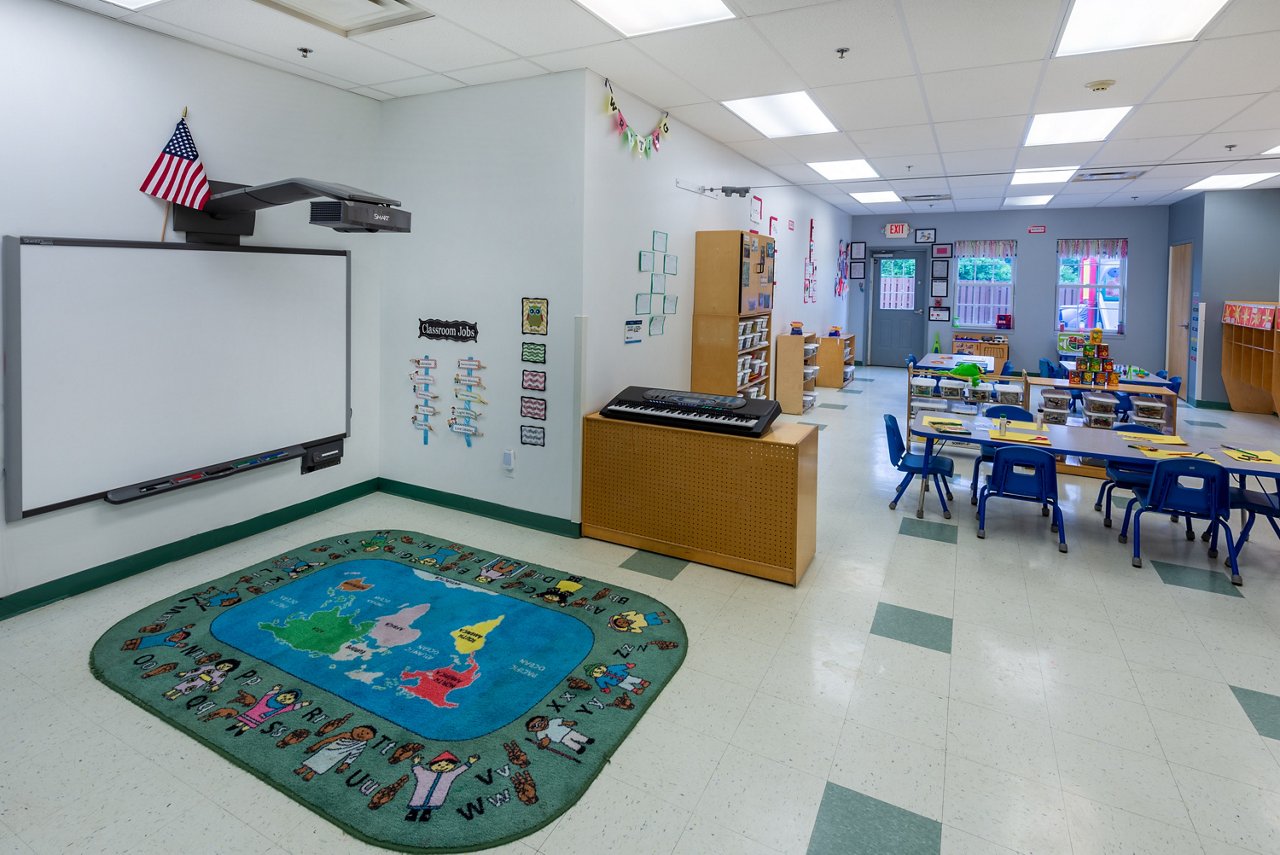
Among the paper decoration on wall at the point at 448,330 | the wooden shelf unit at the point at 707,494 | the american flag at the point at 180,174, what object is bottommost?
the wooden shelf unit at the point at 707,494

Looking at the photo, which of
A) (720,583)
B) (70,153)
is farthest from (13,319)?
(720,583)

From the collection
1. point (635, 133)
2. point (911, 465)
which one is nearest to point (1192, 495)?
point (911, 465)

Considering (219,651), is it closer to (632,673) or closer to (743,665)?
(632,673)

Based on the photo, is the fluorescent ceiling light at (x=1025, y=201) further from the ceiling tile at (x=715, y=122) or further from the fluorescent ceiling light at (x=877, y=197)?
the ceiling tile at (x=715, y=122)

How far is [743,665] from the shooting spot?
3340 millimetres

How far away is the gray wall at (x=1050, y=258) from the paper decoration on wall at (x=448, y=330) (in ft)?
36.2

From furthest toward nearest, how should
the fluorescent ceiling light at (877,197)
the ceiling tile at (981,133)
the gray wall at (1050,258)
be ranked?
the gray wall at (1050,258), the fluorescent ceiling light at (877,197), the ceiling tile at (981,133)

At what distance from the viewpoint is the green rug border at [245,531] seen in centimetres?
380

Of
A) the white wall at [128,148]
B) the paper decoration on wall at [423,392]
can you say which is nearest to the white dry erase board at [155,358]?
the white wall at [128,148]

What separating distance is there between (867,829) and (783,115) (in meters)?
5.46

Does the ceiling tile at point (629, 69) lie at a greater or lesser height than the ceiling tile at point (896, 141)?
lesser

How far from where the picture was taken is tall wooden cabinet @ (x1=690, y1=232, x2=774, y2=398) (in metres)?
6.45

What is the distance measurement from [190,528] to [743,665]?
12.2 ft

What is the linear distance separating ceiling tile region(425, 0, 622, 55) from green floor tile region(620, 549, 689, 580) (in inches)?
128
